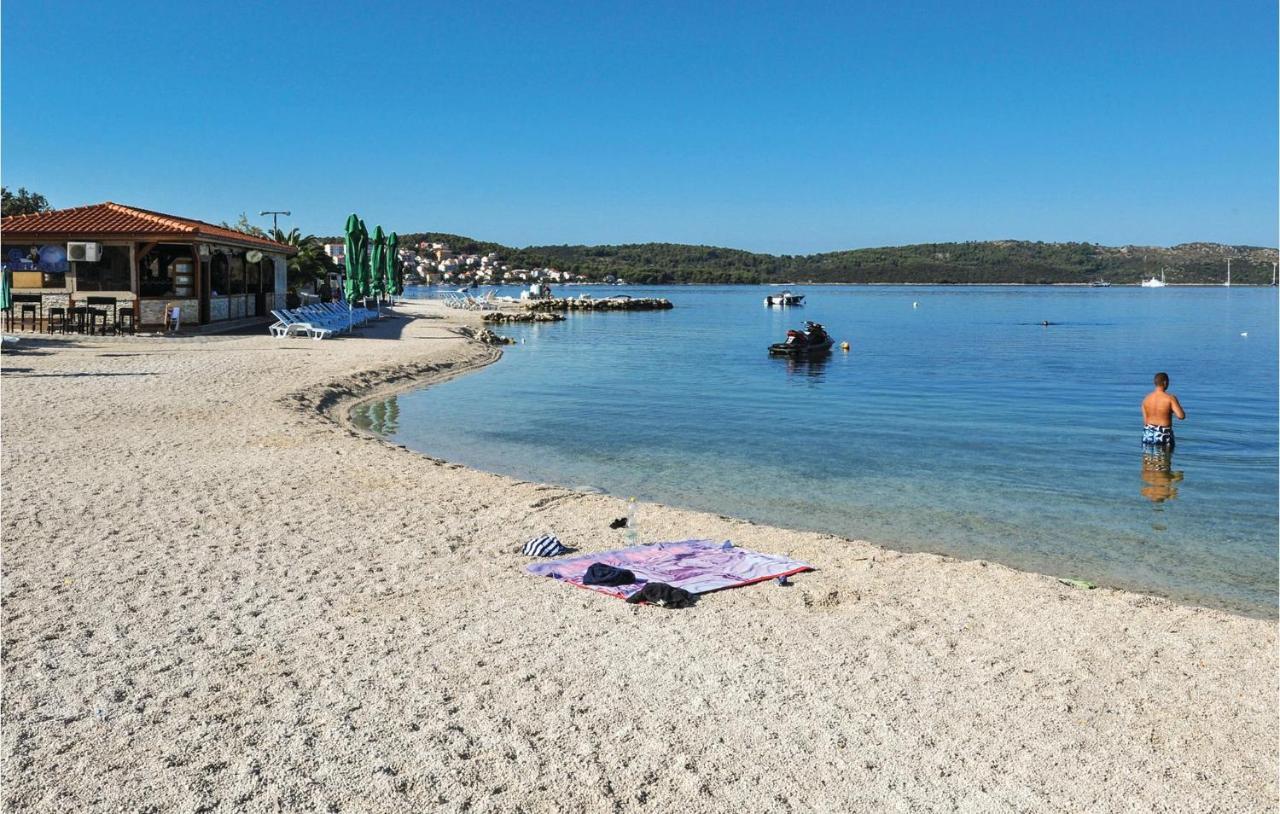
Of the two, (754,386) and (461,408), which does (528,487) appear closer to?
(461,408)

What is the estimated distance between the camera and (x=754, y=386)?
23438 millimetres

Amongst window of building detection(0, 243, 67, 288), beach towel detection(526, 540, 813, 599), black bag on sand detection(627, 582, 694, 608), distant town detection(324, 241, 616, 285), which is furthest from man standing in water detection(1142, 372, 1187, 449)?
distant town detection(324, 241, 616, 285)

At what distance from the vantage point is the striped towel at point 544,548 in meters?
7.28

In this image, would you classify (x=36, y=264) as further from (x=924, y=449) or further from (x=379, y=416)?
(x=924, y=449)

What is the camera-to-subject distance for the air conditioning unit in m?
23.5

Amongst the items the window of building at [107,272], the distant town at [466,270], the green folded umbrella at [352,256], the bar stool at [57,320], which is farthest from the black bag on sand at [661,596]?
the distant town at [466,270]

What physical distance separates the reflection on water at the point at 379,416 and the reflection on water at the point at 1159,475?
10004mm

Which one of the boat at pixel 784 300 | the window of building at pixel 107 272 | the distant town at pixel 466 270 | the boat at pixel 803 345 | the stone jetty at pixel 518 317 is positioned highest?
the distant town at pixel 466 270

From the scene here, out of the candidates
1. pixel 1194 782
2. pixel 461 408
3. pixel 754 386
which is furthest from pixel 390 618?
pixel 754 386

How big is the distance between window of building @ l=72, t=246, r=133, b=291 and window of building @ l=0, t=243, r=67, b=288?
383 mm

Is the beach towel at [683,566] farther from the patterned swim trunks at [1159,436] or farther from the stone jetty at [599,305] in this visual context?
the stone jetty at [599,305]

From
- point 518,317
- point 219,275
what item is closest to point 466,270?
point 518,317

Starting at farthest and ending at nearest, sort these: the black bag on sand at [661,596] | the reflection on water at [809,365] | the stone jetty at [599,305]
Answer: the stone jetty at [599,305], the reflection on water at [809,365], the black bag on sand at [661,596]

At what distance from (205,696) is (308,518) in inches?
143
